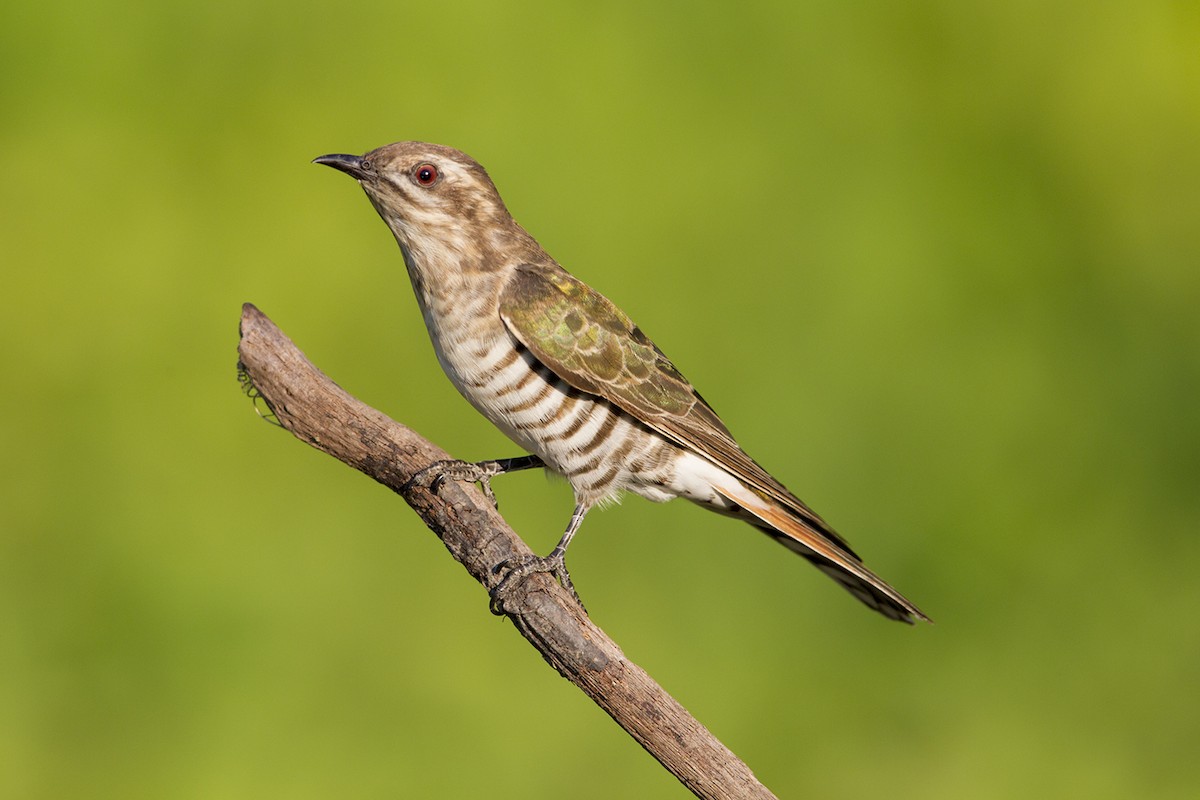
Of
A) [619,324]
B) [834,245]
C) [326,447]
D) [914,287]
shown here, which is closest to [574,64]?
[834,245]

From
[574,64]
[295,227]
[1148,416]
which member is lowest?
[295,227]

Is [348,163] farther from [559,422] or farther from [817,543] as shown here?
[817,543]

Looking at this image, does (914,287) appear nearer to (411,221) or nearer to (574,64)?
(574,64)

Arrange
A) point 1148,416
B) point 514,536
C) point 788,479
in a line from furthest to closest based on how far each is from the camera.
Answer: point 1148,416 → point 788,479 → point 514,536

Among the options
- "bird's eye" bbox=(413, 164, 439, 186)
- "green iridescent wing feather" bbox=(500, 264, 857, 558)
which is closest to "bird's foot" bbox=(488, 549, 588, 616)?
"green iridescent wing feather" bbox=(500, 264, 857, 558)

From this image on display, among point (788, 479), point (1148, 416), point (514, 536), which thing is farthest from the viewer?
point (1148, 416)

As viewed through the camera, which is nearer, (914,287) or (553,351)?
(553,351)

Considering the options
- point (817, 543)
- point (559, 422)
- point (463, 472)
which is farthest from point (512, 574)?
point (817, 543)

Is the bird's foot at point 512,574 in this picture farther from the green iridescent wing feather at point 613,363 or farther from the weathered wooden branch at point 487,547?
the green iridescent wing feather at point 613,363
